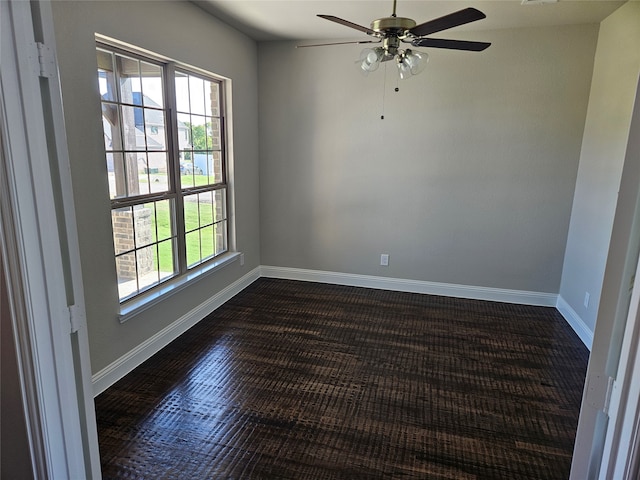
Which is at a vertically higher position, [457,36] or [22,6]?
[457,36]

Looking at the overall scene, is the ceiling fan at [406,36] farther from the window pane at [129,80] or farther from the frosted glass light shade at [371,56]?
the window pane at [129,80]

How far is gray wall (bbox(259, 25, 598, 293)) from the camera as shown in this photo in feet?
12.3

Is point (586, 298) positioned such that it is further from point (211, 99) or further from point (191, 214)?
point (211, 99)

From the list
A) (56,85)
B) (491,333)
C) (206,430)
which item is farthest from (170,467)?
(491,333)

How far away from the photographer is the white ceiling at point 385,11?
3.01 m

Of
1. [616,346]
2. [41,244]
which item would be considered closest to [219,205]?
[41,244]

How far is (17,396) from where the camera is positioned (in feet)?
3.96

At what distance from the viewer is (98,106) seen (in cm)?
236

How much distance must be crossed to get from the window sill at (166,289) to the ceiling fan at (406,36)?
217cm

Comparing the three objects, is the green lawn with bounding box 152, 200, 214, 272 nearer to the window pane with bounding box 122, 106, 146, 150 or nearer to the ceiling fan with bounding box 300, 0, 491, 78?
the window pane with bounding box 122, 106, 146, 150

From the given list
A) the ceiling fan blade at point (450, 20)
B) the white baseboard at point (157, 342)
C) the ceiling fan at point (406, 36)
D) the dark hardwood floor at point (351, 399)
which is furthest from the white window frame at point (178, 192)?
the ceiling fan blade at point (450, 20)

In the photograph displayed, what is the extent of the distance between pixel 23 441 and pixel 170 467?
35.8 inches

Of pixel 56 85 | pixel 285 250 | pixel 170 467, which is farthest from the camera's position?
pixel 285 250

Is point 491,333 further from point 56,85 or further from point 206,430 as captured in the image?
point 56,85
